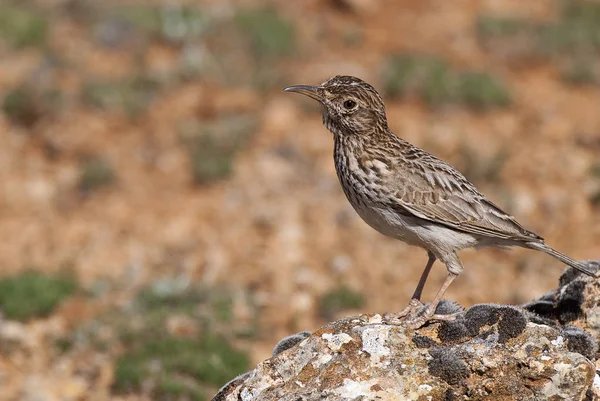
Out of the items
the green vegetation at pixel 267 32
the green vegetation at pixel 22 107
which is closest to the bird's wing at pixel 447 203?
the green vegetation at pixel 22 107

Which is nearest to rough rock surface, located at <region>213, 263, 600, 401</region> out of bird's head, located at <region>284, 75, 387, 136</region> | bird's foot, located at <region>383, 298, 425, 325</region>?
bird's foot, located at <region>383, 298, 425, 325</region>

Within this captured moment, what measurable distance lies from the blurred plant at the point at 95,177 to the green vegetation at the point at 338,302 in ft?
13.7

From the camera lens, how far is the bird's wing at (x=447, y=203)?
6430 millimetres

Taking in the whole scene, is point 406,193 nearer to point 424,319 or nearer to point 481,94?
point 424,319

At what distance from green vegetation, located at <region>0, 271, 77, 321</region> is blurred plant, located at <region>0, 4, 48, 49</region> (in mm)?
6940

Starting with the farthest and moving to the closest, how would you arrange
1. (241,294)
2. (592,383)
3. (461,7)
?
(461,7) < (241,294) < (592,383)

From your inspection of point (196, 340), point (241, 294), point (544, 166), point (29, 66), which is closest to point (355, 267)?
point (241, 294)

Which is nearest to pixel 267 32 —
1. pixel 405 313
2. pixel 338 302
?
pixel 338 302

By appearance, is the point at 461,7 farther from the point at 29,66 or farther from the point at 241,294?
the point at 241,294

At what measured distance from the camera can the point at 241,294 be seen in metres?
10.7

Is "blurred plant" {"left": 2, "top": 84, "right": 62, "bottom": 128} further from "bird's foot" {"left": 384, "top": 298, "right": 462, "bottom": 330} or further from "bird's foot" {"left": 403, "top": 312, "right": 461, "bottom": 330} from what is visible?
"bird's foot" {"left": 403, "top": 312, "right": 461, "bottom": 330}

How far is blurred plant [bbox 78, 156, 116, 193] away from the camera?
13.1 metres

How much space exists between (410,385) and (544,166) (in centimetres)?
922

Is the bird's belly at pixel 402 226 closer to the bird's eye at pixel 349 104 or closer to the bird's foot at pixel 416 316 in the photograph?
the bird's foot at pixel 416 316
